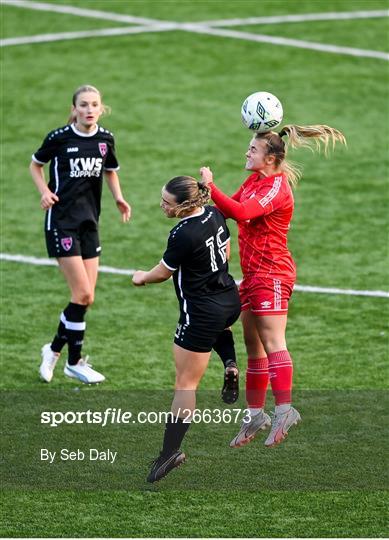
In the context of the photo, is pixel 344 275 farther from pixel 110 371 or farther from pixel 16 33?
pixel 16 33

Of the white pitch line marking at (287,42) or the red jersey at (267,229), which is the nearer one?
the red jersey at (267,229)

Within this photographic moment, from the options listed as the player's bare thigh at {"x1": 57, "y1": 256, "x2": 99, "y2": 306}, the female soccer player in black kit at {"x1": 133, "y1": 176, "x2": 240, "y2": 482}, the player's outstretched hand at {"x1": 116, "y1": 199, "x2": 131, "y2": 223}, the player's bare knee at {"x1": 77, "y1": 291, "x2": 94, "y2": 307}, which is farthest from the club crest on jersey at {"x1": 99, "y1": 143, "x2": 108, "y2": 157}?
the female soccer player in black kit at {"x1": 133, "y1": 176, "x2": 240, "y2": 482}

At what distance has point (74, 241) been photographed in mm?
11492

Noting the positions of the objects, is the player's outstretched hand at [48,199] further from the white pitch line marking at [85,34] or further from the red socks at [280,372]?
the white pitch line marking at [85,34]

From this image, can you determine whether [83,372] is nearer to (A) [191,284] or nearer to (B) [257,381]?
(B) [257,381]

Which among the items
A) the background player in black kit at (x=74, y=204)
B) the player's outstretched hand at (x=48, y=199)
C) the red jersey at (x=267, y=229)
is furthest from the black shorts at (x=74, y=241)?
the red jersey at (x=267, y=229)

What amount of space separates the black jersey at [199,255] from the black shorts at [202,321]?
2.4 inches

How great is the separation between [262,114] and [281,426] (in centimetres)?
232

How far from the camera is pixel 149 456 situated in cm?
1000

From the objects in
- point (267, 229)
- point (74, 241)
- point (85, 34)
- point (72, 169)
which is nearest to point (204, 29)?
point (85, 34)

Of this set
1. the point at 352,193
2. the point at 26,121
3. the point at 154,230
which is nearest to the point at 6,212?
the point at 154,230

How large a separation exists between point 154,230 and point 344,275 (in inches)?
103

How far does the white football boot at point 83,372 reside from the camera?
37.7ft

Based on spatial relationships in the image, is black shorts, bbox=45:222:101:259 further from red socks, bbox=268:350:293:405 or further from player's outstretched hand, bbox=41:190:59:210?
red socks, bbox=268:350:293:405
